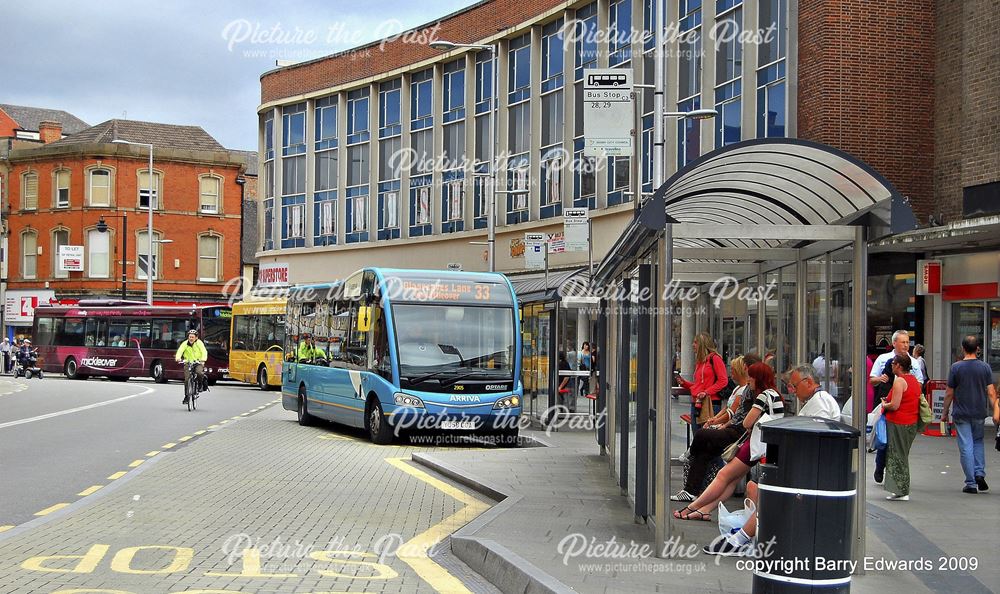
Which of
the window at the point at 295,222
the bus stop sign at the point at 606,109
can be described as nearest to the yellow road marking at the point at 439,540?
the bus stop sign at the point at 606,109

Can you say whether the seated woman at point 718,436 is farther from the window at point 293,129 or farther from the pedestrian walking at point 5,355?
the pedestrian walking at point 5,355

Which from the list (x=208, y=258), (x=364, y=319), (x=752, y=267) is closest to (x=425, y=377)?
(x=364, y=319)

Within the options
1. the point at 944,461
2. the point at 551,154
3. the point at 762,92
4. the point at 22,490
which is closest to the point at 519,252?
the point at 551,154

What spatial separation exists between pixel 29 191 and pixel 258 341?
36778mm

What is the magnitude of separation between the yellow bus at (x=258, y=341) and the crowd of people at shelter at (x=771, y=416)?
1070 inches

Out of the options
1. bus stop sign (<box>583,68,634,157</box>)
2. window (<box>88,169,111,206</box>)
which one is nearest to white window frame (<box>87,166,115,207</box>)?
window (<box>88,169,111,206</box>)

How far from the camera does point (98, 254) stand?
2773 inches

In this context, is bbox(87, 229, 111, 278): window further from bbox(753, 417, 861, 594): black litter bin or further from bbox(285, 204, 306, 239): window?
bbox(753, 417, 861, 594): black litter bin

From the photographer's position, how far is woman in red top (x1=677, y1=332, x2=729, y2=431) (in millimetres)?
13812

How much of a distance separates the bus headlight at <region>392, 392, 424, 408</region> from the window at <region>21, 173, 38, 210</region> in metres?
59.5

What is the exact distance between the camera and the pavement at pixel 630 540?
25.2 feet

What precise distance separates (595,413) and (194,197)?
184ft

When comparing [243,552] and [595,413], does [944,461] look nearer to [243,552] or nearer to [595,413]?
[595,413]

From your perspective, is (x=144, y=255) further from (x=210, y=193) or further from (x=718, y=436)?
(x=718, y=436)
